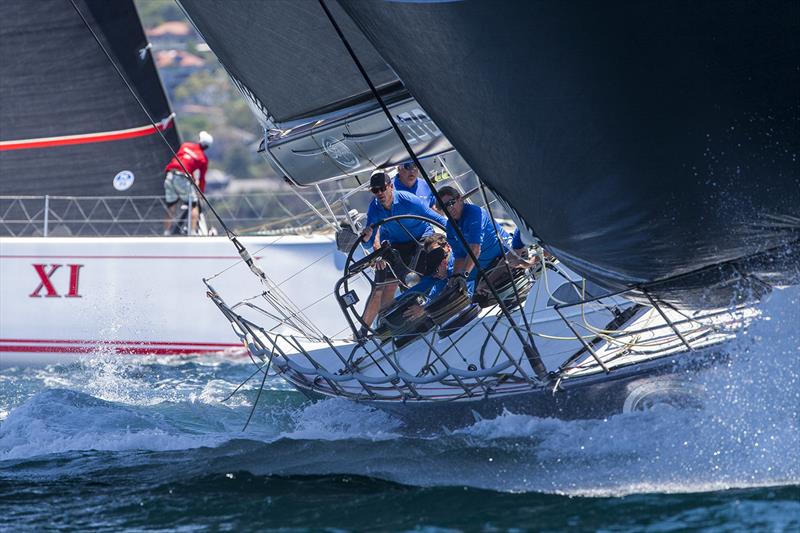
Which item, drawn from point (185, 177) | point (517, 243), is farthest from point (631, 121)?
point (185, 177)

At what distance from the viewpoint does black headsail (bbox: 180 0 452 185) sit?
21.9ft

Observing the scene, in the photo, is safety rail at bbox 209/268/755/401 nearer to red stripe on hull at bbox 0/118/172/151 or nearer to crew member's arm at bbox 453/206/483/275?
crew member's arm at bbox 453/206/483/275

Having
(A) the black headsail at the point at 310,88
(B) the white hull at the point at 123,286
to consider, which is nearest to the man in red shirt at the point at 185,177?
(B) the white hull at the point at 123,286

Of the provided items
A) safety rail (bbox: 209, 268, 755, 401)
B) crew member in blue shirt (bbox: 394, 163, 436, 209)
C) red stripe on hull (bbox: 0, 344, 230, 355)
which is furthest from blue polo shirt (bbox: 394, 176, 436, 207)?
red stripe on hull (bbox: 0, 344, 230, 355)

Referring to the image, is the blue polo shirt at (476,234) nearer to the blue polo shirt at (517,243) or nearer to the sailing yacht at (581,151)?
the blue polo shirt at (517,243)

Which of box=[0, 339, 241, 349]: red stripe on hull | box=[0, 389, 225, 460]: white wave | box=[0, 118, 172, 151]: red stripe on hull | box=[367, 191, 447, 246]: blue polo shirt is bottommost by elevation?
box=[0, 389, 225, 460]: white wave

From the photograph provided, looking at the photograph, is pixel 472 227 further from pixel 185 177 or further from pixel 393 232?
pixel 185 177

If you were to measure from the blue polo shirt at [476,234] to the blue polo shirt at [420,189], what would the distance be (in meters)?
0.83

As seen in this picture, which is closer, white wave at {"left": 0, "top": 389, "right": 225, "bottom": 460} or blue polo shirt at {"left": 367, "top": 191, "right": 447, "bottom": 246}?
white wave at {"left": 0, "top": 389, "right": 225, "bottom": 460}

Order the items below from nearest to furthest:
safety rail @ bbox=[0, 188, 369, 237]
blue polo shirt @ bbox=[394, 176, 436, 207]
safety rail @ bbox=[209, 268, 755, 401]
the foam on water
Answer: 1. the foam on water
2. safety rail @ bbox=[209, 268, 755, 401]
3. blue polo shirt @ bbox=[394, 176, 436, 207]
4. safety rail @ bbox=[0, 188, 369, 237]

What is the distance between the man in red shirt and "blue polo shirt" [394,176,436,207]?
10.2ft

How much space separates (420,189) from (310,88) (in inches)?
54.1

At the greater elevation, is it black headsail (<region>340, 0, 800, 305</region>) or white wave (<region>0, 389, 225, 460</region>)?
black headsail (<region>340, 0, 800, 305</region>)

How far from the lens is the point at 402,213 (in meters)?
7.48
